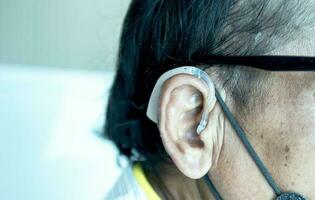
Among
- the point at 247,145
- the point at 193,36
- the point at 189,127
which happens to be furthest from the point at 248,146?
the point at 193,36

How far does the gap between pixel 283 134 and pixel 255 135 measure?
6 cm

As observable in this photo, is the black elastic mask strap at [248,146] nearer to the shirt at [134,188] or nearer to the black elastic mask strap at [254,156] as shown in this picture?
the black elastic mask strap at [254,156]

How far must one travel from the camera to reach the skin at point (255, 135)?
0.75 metres

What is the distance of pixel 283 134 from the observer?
768 millimetres

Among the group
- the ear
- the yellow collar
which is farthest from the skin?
the yellow collar

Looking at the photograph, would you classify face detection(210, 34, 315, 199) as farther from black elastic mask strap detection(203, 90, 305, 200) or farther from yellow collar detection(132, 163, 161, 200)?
yellow collar detection(132, 163, 161, 200)

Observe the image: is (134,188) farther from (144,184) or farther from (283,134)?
(283,134)

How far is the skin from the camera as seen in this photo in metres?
0.75

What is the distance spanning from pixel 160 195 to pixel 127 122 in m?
0.23

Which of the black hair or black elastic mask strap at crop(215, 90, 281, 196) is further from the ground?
the black hair

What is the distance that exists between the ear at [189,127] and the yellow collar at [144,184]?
0.19 metres

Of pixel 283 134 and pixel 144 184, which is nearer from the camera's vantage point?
pixel 283 134

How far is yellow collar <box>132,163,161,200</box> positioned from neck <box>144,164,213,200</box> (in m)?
0.02

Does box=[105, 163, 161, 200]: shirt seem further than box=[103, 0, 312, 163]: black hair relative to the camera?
Yes
